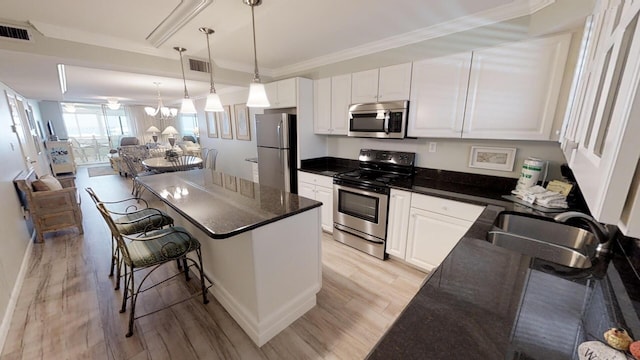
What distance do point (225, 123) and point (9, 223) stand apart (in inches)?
151

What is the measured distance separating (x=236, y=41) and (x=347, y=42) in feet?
4.02

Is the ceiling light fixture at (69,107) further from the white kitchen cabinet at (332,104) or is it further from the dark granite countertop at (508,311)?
the dark granite countertop at (508,311)

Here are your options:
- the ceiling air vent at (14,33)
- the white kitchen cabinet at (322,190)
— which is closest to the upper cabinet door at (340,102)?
the white kitchen cabinet at (322,190)

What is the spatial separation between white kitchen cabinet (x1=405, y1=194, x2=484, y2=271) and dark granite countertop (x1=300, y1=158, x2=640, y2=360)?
2.95 ft

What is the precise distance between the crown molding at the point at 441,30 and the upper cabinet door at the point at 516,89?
0.28 metres

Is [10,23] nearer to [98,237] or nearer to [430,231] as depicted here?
[98,237]

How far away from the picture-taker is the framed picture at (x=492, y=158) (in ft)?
7.25

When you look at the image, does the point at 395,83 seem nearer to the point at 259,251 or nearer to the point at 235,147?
the point at 259,251

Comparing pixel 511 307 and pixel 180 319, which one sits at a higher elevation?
pixel 511 307

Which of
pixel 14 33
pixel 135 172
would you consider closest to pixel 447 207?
pixel 14 33

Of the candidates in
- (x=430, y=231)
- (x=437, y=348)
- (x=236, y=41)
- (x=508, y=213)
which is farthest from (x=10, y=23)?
(x=508, y=213)

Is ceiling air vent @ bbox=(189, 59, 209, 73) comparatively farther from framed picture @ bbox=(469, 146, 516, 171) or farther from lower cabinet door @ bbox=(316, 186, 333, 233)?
framed picture @ bbox=(469, 146, 516, 171)

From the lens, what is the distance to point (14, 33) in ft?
6.86

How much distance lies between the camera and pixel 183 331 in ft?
5.88
